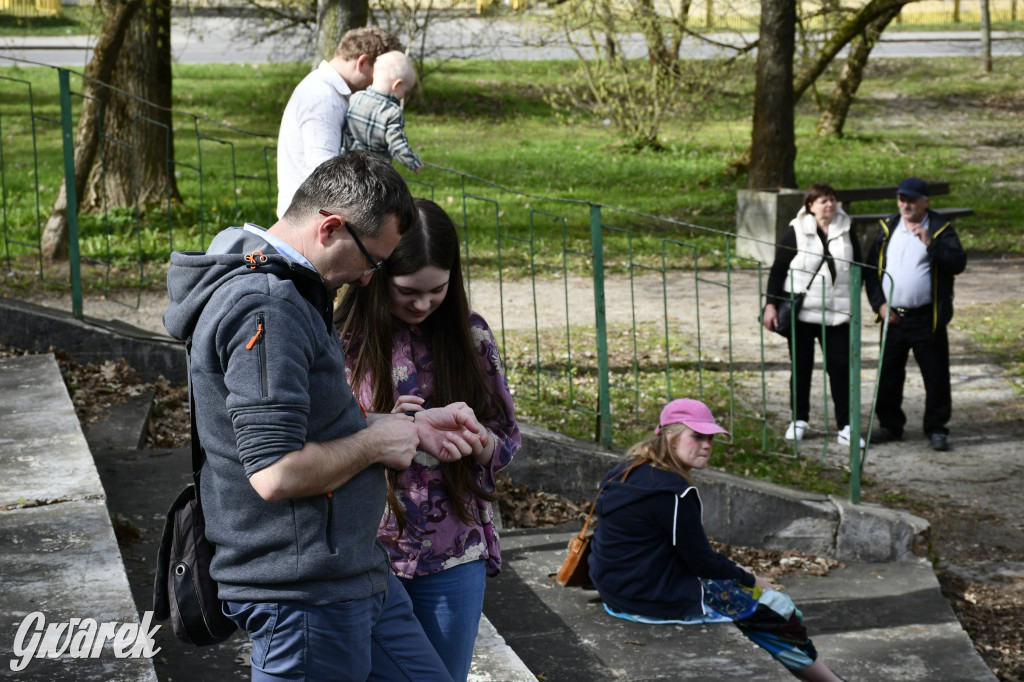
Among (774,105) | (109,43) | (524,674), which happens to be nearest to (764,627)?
(524,674)

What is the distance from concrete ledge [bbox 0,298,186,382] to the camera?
6.51 metres

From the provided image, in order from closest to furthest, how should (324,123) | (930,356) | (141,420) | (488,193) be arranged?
(324,123) → (141,420) → (930,356) → (488,193)

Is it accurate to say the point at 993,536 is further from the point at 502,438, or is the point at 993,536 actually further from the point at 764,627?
the point at 502,438

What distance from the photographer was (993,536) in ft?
19.5

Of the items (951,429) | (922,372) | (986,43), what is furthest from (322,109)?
(986,43)

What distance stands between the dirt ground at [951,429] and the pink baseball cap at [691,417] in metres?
1.15

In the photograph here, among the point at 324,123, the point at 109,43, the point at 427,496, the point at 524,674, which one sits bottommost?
the point at 524,674

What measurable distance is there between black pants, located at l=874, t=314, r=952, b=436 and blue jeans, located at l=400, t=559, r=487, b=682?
526 centimetres

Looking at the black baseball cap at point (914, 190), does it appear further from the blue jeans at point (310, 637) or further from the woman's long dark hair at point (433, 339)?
the blue jeans at point (310, 637)

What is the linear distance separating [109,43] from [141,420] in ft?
17.5

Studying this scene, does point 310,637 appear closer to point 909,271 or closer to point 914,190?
point 909,271

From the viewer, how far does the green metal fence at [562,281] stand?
6652 millimetres

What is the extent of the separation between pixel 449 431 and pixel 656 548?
7.33ft

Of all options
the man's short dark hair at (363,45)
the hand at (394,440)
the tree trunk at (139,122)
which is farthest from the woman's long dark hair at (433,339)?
the tree trunk at (139,122)
